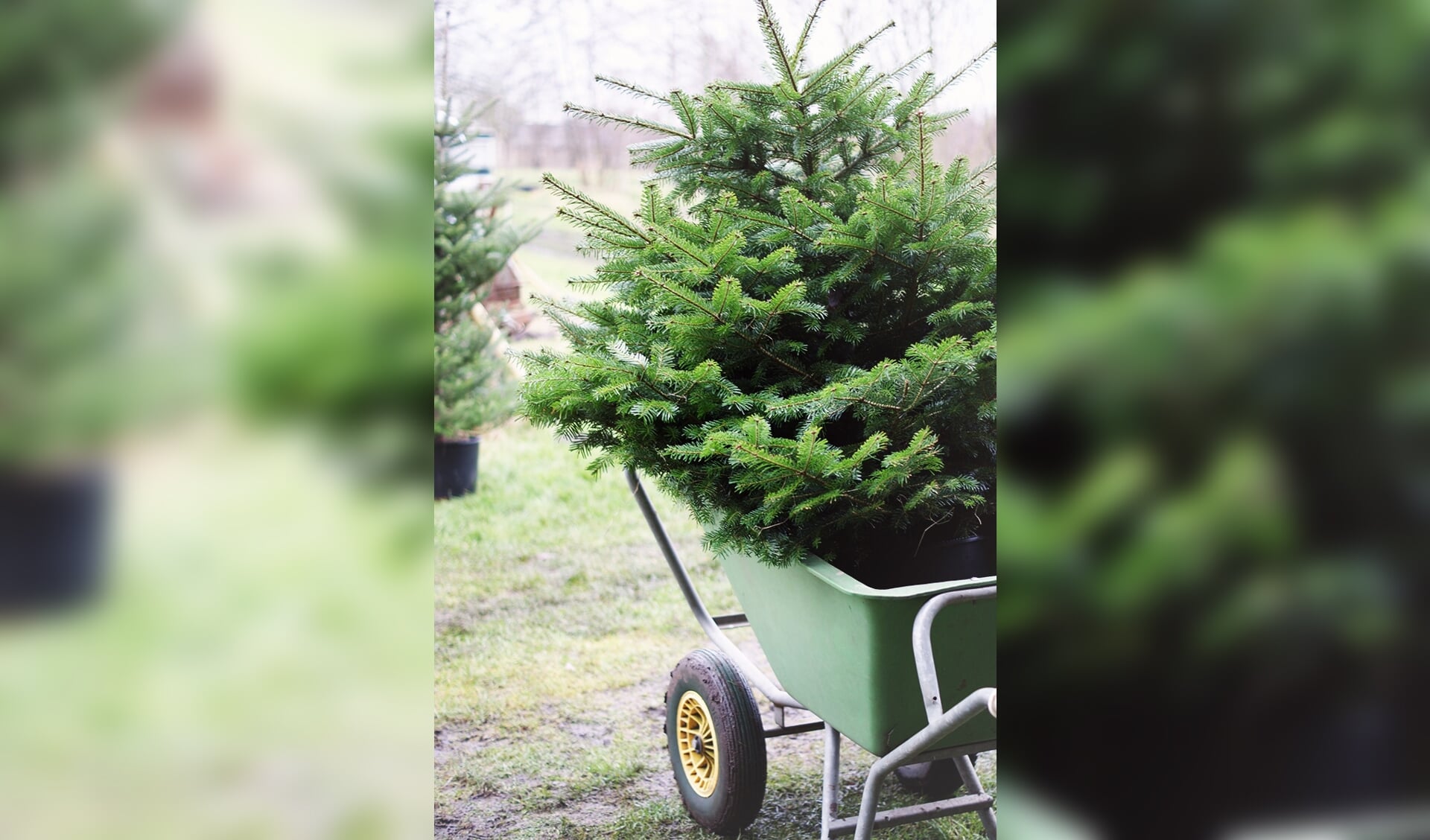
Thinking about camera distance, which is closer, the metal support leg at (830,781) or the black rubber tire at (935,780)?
the metal support leg at (830,781)

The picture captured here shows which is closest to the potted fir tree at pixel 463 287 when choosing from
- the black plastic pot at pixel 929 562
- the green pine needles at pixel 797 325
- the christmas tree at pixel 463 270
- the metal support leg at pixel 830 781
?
the christmas tree at pixel 463 270

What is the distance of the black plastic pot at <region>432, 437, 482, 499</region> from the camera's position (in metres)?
3.70

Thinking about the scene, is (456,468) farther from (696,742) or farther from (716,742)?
(716,742)

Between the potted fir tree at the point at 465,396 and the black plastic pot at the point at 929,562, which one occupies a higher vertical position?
the potted fir tree at the point at 465,396

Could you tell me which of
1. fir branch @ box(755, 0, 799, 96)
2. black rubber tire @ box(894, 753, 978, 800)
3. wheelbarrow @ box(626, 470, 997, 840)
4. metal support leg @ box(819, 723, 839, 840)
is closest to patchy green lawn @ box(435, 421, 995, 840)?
black rubber tire @ box(894, 753, 978, 800)
